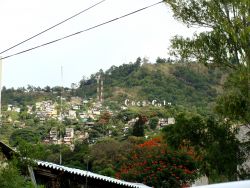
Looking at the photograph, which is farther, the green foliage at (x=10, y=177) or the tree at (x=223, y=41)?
the tree at (x=223, y=41)

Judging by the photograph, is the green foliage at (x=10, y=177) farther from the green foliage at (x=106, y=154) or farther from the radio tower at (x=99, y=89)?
the radio tower at (x=99, y=89)

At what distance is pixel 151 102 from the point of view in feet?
164

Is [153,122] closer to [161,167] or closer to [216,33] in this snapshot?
[161,167]

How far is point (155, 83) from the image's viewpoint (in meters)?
53.4

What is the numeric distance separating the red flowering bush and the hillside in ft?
46.6

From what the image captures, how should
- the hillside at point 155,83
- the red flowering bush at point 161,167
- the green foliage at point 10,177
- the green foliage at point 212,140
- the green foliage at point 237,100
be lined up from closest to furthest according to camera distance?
the green foliage at point 10,177 → the green foliage at point 237,100 → the green foliage at point 212,140 → the red flowering bush at point 161,167 → the hillside at point 155,83

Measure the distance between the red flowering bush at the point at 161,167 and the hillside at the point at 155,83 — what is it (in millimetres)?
14208

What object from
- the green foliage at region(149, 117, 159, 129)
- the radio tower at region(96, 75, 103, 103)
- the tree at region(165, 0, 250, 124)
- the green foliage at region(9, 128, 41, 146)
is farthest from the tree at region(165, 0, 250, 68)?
the radio tower at region(96, 75, 103, 103)

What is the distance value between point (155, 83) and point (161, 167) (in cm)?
2786

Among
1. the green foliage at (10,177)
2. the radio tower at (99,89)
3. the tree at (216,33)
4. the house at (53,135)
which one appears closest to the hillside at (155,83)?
Answer: the radio tower at (99,89)

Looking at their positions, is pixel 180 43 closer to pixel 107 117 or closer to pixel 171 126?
pixel 171 126

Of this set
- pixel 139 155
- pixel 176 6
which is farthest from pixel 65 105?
pixel 176 6

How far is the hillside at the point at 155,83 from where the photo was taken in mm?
44625

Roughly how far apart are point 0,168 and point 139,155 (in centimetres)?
1867
